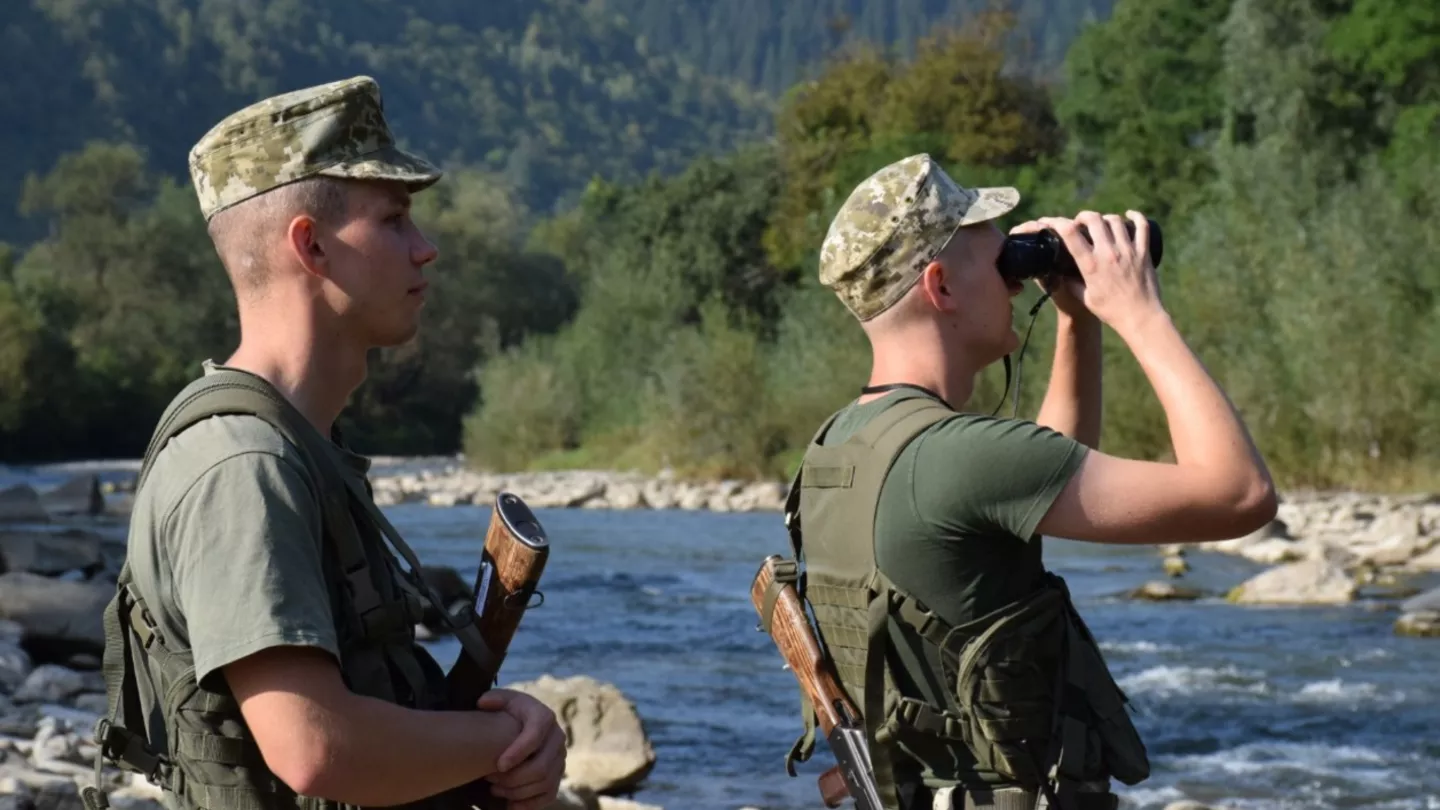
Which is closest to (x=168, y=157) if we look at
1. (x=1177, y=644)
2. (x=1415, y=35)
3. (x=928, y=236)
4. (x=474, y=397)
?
(x=474, y=397)

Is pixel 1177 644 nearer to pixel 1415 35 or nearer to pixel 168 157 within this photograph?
pixel 1415 35

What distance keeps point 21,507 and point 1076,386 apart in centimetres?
2933

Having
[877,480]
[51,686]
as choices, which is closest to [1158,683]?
[51,686]

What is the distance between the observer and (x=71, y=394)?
221 ft

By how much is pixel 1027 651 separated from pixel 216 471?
1332mm

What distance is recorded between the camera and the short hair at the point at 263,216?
8.71ft

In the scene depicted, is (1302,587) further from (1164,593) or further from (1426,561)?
(1426,561)

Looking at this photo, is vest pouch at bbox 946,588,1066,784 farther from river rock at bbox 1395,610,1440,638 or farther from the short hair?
river rock at bbox 1395,610,1440,638

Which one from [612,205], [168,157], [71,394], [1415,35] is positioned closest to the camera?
[1415,35]

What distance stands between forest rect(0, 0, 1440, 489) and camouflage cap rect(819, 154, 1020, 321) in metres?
27.8

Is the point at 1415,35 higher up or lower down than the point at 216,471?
lower down

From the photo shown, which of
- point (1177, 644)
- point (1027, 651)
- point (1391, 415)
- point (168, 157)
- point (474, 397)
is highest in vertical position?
point (1027, 651)

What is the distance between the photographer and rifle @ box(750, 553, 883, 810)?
10.6 feet

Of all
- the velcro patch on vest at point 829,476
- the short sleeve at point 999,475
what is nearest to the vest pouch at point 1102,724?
the short sleeve at point 999,475
